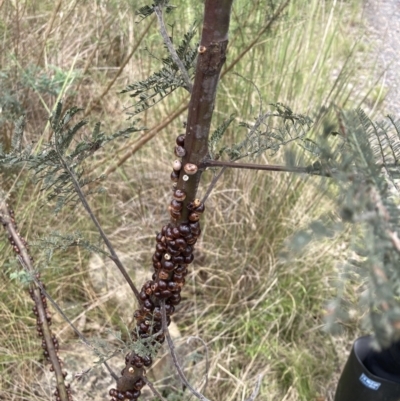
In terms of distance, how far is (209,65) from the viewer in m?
0.33

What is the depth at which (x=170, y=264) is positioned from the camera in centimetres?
41

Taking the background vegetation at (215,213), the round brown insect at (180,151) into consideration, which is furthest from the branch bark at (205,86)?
the background vegetation at (215,213)

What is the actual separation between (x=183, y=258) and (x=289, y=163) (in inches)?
8.1

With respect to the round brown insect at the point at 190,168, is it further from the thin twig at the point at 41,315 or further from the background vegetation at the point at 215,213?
the background vegetation at the point at 215,213

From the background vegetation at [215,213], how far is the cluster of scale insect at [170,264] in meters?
0.54

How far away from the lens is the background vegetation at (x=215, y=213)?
101cm

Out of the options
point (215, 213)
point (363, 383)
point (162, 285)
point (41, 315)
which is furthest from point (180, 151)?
point (215, 213)

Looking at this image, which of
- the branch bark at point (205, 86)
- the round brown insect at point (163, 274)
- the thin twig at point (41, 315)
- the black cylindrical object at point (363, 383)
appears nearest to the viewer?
the branch bark at point (205, 86)

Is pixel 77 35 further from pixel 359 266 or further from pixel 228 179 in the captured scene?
pixel 359 266

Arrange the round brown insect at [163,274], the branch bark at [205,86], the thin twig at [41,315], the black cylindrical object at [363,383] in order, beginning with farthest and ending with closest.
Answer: the black cylindrical object at [363,383] → the thin twig at [41,315] → the round brown insect at [163,274] → the branch bark at [205,86]

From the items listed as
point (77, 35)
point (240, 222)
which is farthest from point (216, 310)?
point (77, 35)

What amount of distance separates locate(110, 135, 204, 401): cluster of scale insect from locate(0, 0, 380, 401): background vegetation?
1.76 ft

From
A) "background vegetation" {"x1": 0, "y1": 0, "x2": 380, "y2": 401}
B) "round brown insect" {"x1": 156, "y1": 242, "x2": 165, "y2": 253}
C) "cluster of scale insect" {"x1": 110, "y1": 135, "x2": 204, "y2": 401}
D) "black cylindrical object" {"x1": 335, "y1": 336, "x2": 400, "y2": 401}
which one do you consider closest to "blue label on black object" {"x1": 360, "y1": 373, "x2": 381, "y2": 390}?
"black cylindrical object" {"x1": 335, "y1": 336, "x2": 400, "y2": 401}

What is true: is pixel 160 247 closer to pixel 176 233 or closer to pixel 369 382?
pixel 176 233
